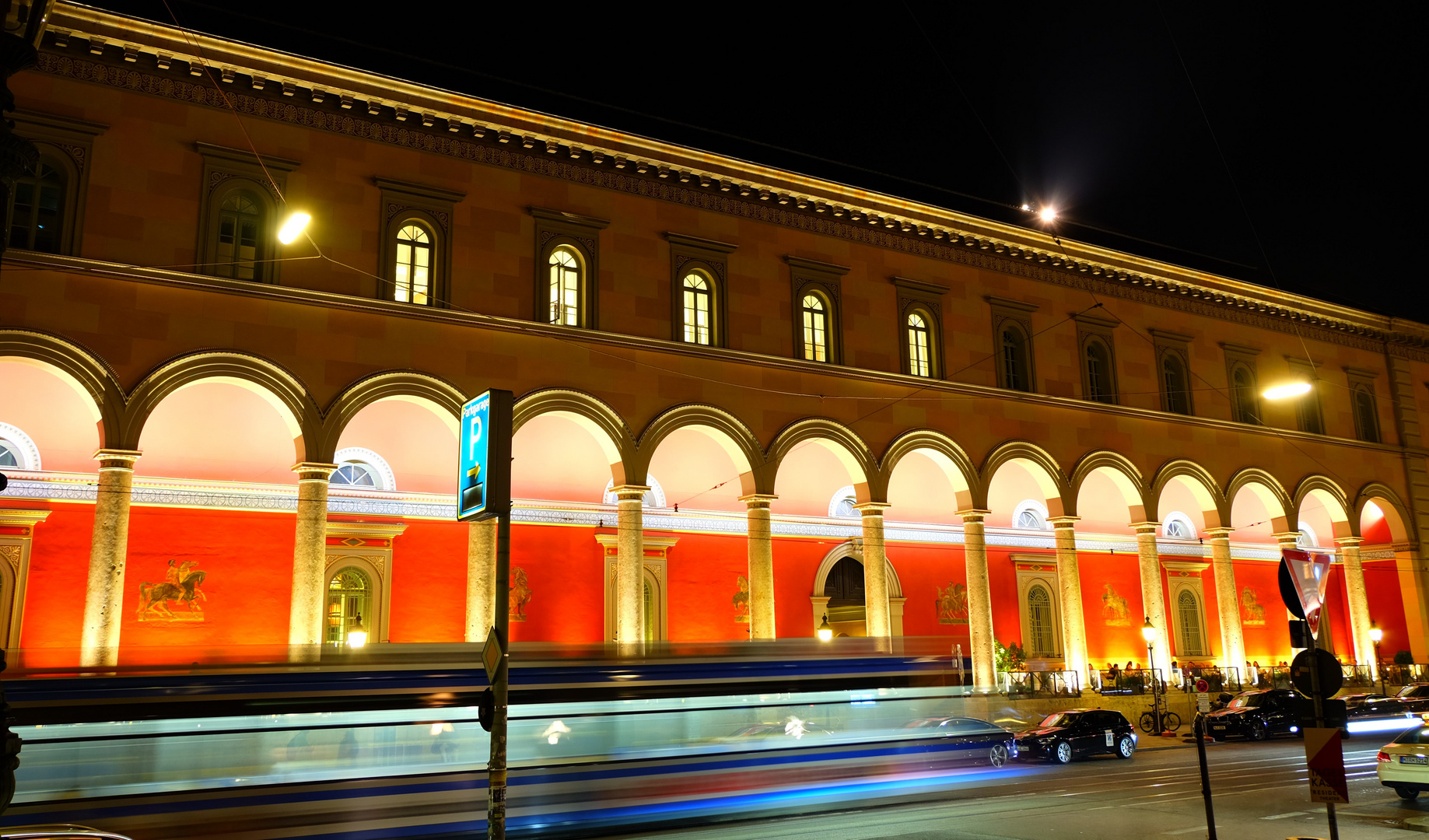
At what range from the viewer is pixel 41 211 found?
1636 cm

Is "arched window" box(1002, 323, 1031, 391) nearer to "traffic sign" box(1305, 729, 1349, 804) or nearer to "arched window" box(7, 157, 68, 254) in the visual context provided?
"traffic sign" box(1305, 729, 1349, 804)

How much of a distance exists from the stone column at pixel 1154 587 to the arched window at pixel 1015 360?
476cm

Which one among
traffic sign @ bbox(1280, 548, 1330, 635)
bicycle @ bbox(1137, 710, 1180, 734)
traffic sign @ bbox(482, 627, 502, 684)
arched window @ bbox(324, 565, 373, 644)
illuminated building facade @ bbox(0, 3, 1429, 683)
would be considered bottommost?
bicycle @ bbox(1137, 710, 1180, 734)

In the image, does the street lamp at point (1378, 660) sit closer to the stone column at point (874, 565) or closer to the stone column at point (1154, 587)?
the stone column at point (1154, 587)

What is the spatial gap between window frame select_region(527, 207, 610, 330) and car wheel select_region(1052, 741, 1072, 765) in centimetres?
1192

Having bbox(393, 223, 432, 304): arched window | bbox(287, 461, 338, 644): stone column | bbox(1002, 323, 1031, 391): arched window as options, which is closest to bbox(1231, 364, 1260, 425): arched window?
bbox(1002, 323, 1031, 391): arched window

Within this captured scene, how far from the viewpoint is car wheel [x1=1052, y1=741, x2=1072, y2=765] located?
20.0 metres

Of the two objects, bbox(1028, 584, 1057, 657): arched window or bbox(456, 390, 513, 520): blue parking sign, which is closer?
bbox(456, 390, 513, 520): blue parking sign

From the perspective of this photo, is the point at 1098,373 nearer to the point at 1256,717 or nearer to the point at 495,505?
the point at 1256,717

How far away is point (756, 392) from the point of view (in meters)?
21.8

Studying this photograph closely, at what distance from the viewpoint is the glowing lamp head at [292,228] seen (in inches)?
695

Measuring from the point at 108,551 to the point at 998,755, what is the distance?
14.0m

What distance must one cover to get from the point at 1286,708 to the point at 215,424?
2375 cm

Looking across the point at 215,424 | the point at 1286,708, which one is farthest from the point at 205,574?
the point at 1286,708
